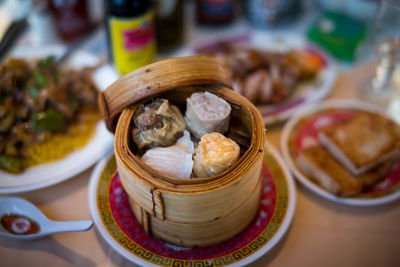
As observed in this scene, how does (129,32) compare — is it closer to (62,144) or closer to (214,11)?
(62,144)

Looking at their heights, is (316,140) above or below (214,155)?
below

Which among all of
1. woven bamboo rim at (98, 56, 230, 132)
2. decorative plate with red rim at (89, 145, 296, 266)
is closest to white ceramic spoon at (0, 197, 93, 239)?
decorative plate with red rim at (89, 145, 296, 266)

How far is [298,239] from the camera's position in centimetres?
109

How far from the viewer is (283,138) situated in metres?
1.36

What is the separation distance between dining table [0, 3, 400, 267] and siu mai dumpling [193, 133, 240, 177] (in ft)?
1.09

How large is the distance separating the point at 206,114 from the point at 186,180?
0.24 meters

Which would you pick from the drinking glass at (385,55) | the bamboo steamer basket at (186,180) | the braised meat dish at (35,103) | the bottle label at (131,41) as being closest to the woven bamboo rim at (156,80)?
the bamboo steamer basket at (186,180)

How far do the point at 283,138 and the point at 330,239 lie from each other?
43cm

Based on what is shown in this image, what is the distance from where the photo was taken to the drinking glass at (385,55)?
157 cm

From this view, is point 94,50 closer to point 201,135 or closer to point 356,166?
point 201,135

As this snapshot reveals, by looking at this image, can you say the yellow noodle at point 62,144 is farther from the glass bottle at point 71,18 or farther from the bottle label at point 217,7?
the bottle label at point 217,7

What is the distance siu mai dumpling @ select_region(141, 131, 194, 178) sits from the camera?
3.01 feet

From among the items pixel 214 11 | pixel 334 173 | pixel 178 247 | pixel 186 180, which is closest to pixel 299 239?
pixel 334 173

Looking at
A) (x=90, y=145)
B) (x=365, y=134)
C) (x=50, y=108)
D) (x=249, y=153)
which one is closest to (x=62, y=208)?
(x=90, y=145)
